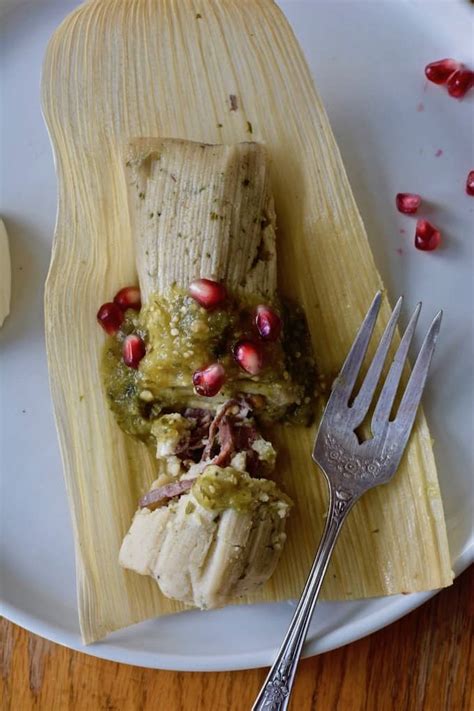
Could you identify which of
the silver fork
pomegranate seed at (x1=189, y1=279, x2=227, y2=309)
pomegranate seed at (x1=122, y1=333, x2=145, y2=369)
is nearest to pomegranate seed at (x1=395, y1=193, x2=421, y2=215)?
the silver fork

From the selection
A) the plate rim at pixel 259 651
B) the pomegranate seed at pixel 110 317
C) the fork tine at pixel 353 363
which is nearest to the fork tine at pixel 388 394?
the fork tine at pixel 353 363

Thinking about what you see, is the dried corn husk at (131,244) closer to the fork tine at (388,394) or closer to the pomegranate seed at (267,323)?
the fork tine at (388,394)

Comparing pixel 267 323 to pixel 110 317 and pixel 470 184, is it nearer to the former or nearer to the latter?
pixel 110 317

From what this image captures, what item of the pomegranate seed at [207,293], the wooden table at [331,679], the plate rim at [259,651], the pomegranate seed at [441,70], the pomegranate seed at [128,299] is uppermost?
the pomegranate seed at [441,70]

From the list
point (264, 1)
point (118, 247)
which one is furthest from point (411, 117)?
point (118, 247)

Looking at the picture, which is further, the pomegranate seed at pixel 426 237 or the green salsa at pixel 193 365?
the pomegranate seed at pixel 426 237

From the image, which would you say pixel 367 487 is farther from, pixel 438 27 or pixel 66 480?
pixel 438 27
